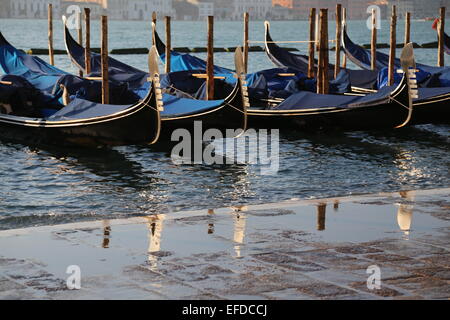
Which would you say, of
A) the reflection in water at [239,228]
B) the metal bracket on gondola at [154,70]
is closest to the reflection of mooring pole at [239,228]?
the reflection in water at [239,228]

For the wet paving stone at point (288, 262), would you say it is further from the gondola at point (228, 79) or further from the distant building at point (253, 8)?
the distant building at point (253, 8)

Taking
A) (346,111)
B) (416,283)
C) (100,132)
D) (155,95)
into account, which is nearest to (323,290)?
(416,283)

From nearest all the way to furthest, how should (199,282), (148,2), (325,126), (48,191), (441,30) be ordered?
(199,282)
(48,191)
(325,126)
(441,30)
(148,2)

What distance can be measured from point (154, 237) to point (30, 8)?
158 meters

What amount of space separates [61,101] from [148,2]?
6006 inches

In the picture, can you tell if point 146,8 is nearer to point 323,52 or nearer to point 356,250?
point 323,52

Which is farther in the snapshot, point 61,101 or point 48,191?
point 61,101

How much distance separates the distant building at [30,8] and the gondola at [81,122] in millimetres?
141810

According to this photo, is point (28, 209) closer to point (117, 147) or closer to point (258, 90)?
point (117, 147)

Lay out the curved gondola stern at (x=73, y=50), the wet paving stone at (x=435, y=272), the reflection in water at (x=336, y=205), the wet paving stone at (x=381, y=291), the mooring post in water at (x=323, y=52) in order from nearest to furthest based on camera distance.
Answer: the wet paving stone at (x=381, y=291)
the wet paving stone at (x=435, y=272)
the reflection in water at (x=336, y=205)
the mooring post in water at (x=323, y=52)
the curved gondola stern at (x=73, y=50)

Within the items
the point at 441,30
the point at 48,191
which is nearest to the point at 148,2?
the point at 441,30

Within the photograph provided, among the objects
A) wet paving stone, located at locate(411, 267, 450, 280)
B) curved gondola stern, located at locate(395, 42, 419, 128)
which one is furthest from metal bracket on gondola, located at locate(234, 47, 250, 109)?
wet paving stone, located at locate(411, 267, 450, 280)

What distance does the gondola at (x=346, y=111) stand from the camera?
14344 millimetres

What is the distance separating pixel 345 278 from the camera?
5164 millimetres
